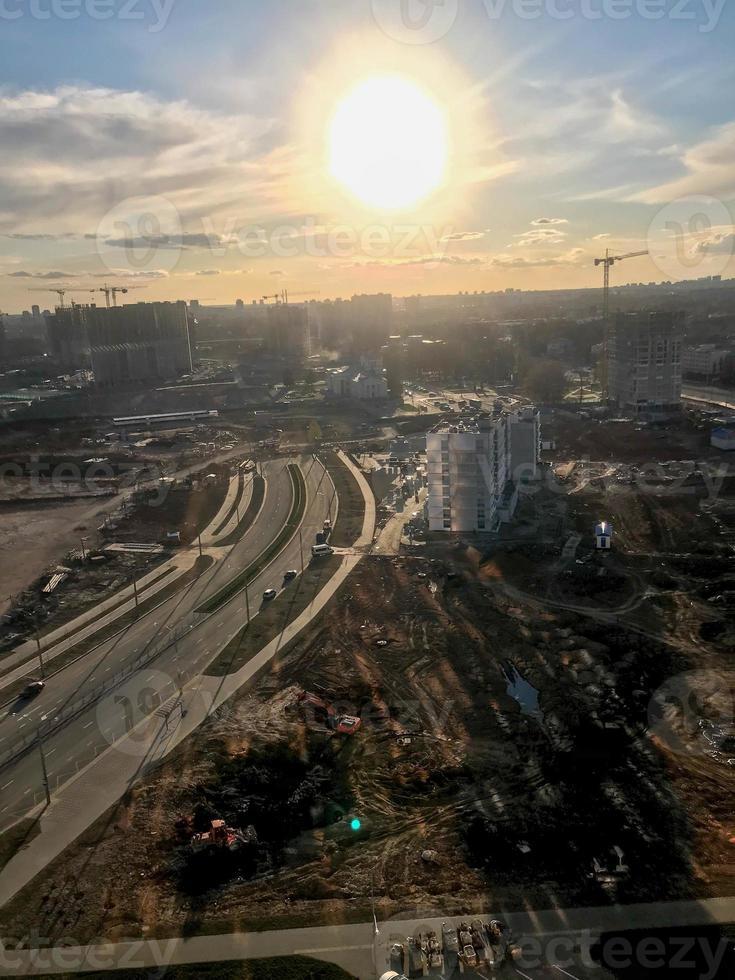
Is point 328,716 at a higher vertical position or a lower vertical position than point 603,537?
lower

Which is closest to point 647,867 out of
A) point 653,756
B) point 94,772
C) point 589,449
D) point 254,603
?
point 653,756

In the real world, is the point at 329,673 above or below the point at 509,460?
below

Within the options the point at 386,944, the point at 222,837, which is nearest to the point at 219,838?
the point at 222,837

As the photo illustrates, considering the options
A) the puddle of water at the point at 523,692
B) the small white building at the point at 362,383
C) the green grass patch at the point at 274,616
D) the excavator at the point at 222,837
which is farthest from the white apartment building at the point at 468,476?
the small white building at the point at 362,383

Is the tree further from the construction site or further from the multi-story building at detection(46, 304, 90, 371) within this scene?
the multi-story building at detection(46, 304, 90, 371)

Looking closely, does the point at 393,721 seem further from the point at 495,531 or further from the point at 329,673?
the point at 495,531

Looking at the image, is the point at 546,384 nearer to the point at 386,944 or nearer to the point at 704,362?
the point at 704,362
